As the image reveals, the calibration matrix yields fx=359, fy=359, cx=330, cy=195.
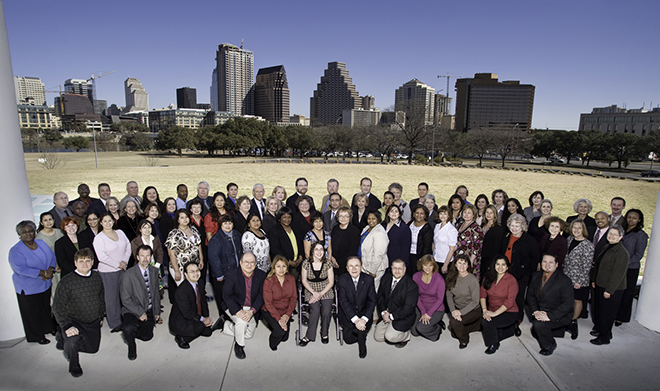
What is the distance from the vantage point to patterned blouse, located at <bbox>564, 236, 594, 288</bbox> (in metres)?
4.89

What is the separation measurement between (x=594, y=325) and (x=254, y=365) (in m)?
4.68

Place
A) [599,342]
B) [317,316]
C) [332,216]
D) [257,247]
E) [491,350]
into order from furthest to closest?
[332,216] < [257,247] < [317,316] < [599,342] < [491,350]

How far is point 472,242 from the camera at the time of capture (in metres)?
5.45

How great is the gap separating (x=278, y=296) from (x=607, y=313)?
4.36m

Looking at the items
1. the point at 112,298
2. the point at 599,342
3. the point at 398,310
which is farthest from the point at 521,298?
the point at 112,298

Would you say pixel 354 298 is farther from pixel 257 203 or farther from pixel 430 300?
pixel 257 203

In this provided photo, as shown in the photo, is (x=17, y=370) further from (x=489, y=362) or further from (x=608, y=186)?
(x=608, y=186)

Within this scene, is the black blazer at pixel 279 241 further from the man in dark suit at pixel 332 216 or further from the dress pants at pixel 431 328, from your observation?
the dress pants at pixel 431 328

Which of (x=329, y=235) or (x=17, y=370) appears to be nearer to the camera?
(x=17, y=370)

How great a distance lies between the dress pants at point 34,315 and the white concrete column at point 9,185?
136mm

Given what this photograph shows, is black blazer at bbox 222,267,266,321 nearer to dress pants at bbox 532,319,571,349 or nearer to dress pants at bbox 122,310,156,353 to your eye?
dress pants at bbox 122,310,156,353

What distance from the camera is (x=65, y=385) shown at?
3.81m

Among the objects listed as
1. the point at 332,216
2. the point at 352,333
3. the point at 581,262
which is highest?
the point at 332,216

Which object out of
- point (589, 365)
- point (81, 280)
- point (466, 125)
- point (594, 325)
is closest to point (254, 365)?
point (81, 280)
